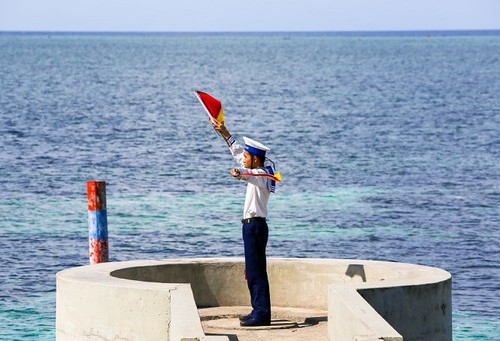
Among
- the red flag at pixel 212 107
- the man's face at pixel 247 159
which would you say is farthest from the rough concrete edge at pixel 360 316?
the red flag at pixel 212 107

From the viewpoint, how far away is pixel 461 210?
1356 inches

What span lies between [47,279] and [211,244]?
535 centimetres

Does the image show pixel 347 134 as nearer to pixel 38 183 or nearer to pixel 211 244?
pixel 38 183

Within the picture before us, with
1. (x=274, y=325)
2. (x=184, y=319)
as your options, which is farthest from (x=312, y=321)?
(x=184, y=319)

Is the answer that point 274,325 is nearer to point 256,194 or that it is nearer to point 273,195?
point 256,194

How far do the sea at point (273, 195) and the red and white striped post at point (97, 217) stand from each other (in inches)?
206

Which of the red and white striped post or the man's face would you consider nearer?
the man's face

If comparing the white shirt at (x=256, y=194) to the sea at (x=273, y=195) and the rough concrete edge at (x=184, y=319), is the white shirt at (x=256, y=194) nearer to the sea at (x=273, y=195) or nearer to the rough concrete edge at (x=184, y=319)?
the rough concrete edge at (x=184, y=319)

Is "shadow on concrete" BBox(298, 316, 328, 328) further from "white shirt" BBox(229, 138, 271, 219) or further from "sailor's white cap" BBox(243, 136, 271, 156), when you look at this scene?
"sailor's white cap" BBox(243, 136, 271, 156)

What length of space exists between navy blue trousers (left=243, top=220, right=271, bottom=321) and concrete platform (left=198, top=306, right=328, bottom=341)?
17 cm

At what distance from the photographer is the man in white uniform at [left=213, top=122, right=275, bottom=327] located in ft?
42.5

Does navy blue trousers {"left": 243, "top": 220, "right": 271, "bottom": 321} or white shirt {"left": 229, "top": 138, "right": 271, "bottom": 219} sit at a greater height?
white shirt {"left": 229, "top": 138, "right": 271, "bottom": 219}

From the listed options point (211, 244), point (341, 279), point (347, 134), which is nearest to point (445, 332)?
point (341, 279)

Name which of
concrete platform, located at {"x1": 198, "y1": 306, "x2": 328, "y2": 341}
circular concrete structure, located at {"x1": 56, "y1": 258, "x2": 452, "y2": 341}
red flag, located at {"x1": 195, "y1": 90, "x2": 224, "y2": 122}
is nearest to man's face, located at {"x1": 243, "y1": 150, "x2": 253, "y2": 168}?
red flag, located at {"x1": 195, "y1": 90, "x2": 224, "y2": 122}
